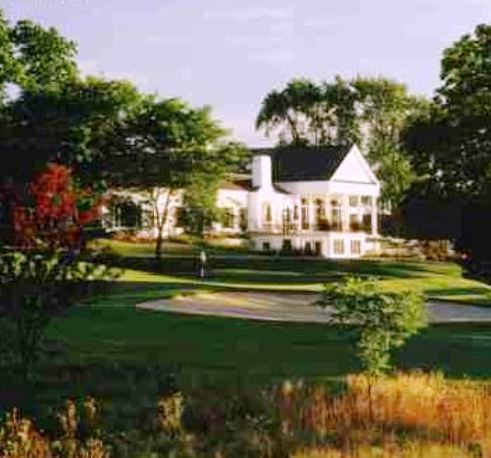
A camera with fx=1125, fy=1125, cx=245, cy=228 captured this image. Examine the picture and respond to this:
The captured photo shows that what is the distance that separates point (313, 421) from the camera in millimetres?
14531

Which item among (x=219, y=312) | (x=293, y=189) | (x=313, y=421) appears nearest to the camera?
(x=313, y=421)

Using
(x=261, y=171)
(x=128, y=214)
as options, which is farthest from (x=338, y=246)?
(x=128, y=214)

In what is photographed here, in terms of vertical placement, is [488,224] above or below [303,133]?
below

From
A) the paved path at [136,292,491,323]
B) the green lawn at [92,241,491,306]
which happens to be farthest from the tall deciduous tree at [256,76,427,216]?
the paved path at [136,292,491,323]

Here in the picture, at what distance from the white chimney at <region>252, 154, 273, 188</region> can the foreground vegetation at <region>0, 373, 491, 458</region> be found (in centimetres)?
6334

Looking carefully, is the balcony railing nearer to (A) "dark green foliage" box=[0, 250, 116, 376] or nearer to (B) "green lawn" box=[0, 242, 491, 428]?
(B) "green lawn" box=[0, 242, 491, 428]

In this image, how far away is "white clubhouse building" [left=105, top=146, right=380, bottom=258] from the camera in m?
73.2

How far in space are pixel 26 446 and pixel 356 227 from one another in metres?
65.1

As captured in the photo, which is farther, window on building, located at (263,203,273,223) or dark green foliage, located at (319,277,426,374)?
window on building, located at (263,203,273,223)

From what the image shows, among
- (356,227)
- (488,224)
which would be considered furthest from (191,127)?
(488,224)

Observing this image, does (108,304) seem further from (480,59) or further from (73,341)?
(480,59)

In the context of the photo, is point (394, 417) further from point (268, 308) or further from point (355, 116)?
point (355, 116)

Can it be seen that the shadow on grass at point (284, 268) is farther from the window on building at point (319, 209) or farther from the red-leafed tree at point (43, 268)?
the red-leafed tree at point (43, 268)

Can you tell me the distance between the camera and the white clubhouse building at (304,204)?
7325 centimetres
